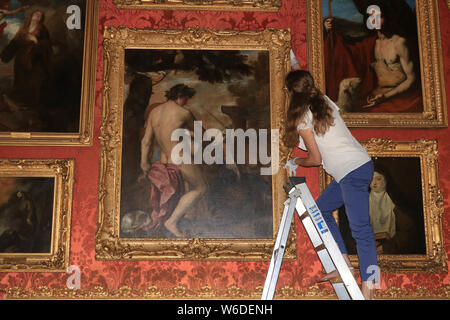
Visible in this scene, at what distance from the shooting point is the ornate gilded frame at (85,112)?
352cm

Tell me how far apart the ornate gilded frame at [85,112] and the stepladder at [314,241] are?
180 cm

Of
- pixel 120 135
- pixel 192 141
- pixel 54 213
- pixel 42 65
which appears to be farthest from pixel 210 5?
pixel 54 213

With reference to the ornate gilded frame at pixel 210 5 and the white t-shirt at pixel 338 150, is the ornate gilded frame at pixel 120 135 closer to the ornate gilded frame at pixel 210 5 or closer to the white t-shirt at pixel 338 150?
the ornate gilded frame at pixel 210 5

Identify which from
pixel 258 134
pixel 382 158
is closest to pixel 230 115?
pixel 258 134

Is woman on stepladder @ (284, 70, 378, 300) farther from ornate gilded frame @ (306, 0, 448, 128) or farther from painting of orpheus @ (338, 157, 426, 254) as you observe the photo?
ornate gilded frame @ (306, 0, 448, 128)

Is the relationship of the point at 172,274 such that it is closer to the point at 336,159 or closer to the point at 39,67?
the point at 336,159

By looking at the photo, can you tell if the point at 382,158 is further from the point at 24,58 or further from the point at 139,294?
the point at 24,58

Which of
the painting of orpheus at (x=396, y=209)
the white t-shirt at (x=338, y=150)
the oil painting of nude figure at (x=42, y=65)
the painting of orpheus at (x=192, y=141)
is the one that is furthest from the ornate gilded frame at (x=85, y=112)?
the painting of orpheus at (x=396, y=209)

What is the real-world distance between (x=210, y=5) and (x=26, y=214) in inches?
91.8

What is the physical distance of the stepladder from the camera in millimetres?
2482

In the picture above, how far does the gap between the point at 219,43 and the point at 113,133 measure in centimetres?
119

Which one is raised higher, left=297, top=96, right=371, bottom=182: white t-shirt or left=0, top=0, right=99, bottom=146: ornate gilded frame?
left=0, top=0, right=99, bottom=146: ornate gilded frame

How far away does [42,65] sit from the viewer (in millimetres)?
3668

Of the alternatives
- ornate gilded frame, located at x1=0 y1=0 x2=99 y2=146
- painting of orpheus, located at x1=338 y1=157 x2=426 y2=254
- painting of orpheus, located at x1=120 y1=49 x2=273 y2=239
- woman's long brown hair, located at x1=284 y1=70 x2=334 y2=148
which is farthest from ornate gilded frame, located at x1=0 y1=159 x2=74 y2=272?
painting of orpheus, located at x1=338 y1=157 x2=426 y2=254
